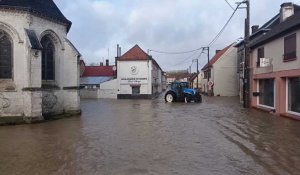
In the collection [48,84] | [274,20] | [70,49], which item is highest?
[274,20]

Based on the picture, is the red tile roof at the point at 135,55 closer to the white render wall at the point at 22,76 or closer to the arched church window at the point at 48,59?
the arched church window at the point at 48,59

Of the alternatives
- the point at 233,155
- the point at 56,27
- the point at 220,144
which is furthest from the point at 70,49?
the point at 233,155

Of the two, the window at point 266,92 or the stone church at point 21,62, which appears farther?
the window at point 266,92

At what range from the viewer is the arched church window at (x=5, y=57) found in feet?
64.8

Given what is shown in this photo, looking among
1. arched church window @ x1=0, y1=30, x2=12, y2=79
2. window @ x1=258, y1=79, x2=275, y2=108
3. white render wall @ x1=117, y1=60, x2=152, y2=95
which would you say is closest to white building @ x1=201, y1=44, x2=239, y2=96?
white render wall @ x1=117, y1=60, x2=152, y2=95

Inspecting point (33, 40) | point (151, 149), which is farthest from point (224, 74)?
→ point (151, 149)

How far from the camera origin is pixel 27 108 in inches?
760

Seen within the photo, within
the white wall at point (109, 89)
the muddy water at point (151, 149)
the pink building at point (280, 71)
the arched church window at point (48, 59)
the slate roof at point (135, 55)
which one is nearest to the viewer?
the muddy water at point (151, 149)

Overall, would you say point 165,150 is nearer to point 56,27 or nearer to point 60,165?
point 60,165

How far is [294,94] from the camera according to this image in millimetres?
20906

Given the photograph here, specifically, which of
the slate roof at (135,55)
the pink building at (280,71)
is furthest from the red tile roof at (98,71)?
the pink building at (280,71)

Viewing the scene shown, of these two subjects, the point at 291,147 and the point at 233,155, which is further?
the point at 291,147

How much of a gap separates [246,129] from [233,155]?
6.13 meters

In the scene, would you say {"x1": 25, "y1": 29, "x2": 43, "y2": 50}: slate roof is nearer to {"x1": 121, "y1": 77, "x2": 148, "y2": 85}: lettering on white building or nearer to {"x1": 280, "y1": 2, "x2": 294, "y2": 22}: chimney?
{"x1": 280, "y1": 2, "x2": 294, "y2": 22}: chimney
